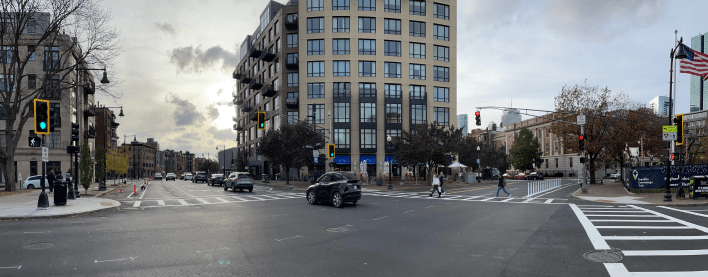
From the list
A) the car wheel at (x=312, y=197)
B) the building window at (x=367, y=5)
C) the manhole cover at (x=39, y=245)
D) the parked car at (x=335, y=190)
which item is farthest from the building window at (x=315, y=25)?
the manhole cover at (x=39, y=245)

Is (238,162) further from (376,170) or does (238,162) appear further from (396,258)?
(396,258)

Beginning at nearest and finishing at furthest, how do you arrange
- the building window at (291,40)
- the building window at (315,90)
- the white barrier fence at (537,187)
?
the white barrier fence at (537,187) → the building window at (315,90) → the building window at (291,40)

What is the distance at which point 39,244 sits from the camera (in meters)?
9.33

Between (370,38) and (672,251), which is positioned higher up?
(370,38)

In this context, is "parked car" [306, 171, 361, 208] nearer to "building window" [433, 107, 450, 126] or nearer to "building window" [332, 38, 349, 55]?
"building window" [332, 38, 349, 55]

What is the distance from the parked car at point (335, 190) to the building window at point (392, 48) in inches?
1721

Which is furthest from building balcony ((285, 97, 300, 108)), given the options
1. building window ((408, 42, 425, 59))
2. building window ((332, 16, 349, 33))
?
building window ((408, 42, 425, 59))

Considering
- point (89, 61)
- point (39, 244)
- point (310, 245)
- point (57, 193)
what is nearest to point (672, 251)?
point (310, 245)

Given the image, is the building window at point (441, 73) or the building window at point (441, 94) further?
the building window at point (441, 94)

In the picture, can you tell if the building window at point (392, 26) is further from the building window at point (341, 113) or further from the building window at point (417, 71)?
the building window at point (341, 113)

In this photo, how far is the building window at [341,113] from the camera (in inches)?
2361

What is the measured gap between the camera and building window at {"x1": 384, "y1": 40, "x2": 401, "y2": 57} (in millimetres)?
60562

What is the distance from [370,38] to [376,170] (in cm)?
1928

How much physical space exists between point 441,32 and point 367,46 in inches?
478
